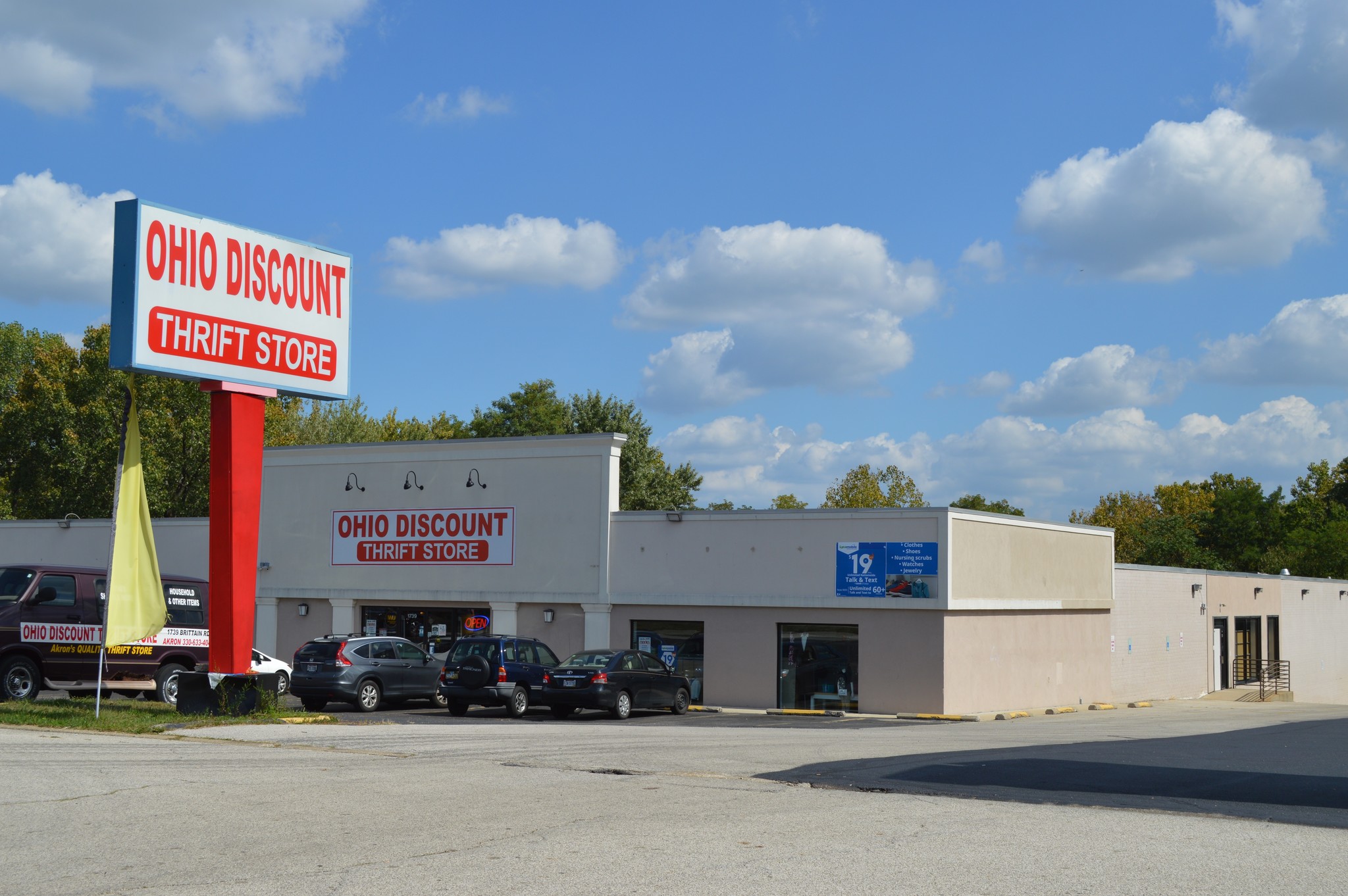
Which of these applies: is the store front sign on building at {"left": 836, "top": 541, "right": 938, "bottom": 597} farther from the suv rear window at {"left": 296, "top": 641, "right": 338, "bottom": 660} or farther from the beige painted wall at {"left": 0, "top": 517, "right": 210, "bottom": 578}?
the beige painted wall at {"left": 0, "top": 517, "right": 210, "bottom": 578}

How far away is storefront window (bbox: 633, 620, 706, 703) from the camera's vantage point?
3086cm

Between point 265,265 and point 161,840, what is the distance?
536 inches

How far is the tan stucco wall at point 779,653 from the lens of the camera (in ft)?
94.5

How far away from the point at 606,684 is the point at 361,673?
16.1 feet

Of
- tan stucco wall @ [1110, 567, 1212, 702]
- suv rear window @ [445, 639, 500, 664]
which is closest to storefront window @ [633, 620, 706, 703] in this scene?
suv rear window @ [445, 639, 500, 664]

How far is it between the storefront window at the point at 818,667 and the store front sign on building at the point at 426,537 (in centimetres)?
767

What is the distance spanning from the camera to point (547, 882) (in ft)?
28.1

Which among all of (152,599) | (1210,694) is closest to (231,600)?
(152,599)

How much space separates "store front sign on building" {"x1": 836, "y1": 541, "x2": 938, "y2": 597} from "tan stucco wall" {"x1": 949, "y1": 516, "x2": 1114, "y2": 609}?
0.58 m

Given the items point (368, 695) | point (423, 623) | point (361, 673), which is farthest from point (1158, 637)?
point (361, 673)

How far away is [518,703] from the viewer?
1020 inches

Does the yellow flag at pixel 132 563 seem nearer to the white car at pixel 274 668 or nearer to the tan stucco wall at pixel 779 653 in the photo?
the white car at pixel 274 668

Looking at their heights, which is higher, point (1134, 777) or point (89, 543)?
point (89, 543)

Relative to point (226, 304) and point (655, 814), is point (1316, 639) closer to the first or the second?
point (226, 304)
